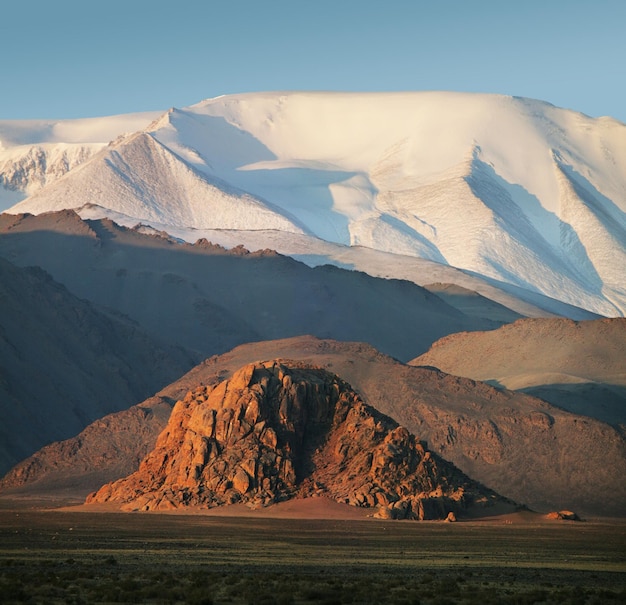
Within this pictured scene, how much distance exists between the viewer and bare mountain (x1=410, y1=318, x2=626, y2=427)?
377ft

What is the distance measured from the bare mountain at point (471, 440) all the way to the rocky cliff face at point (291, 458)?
794 inches

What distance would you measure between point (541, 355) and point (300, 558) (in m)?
80.2

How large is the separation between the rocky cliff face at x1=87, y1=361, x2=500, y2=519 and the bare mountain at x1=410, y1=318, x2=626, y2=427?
1960 inches

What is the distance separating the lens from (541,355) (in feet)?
400

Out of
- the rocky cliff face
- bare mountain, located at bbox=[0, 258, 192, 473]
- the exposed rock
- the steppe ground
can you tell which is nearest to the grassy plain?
the steppe ground

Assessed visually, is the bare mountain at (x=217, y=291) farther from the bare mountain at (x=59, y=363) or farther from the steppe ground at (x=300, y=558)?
the steppe ground at (x=300, y=558)

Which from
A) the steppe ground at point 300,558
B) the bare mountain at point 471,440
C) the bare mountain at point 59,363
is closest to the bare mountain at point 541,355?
the bare mountain at point 471,440

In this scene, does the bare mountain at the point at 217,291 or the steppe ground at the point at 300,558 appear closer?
the steppe ground at the point at 300,558

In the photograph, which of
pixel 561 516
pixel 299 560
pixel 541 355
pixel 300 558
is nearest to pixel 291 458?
pixel 561 516

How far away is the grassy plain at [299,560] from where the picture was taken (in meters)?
33.8

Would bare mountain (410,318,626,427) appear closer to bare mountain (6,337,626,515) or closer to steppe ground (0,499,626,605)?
bare mountain (6,337,626,515)

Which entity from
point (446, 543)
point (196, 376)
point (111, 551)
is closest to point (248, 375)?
point (446, 543)

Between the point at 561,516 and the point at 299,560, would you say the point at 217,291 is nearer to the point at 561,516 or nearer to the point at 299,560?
the point at 561,516

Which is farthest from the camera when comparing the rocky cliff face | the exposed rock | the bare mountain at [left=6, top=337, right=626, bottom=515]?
the bare mountain at [left=6, top=337, right=626, bottom=515]
